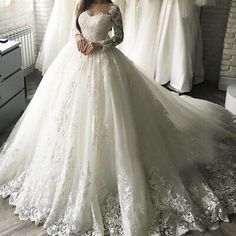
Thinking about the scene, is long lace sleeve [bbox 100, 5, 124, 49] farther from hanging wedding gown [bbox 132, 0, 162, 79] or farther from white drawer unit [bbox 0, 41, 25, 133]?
hanging wedding gown [bbox 132, 0, 162, 79]

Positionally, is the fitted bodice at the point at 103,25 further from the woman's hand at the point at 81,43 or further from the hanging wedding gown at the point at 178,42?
the hanging wedding gown at the point at 178,42

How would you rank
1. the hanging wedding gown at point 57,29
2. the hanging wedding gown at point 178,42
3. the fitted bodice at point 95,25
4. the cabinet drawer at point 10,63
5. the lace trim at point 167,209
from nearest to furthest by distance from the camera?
the lace trim at point 167,209 < the fitted bodice at point 95,25 < the cabinet drawer at point 10,63 < the hanging wedding gown at point 178,42 < the hanging wedding gown at point 57,29

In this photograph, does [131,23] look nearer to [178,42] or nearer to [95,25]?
[178,42]

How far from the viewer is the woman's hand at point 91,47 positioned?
A: 1979mm

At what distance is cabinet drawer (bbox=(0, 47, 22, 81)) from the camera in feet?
9.15

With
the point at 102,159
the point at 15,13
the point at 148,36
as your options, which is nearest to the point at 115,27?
the point at 102,159

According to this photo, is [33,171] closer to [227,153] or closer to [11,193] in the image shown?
[11,193]

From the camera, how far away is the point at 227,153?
2.52 m

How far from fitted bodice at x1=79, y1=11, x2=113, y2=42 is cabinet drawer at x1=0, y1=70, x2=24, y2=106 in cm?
110

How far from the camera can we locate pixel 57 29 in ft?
12.3

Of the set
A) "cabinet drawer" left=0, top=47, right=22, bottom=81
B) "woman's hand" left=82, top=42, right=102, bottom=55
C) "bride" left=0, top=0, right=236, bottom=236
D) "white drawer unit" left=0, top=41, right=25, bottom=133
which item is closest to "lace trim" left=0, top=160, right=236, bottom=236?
"bride" left=0, top=0, right=236, bottom=236

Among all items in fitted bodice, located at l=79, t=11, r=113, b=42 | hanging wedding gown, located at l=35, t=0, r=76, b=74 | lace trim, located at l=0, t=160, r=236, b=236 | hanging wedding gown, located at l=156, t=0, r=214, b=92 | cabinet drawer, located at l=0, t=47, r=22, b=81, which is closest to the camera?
lace trim, located at l=0, t=160, r=236, b=236

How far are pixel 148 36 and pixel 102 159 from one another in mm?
1930

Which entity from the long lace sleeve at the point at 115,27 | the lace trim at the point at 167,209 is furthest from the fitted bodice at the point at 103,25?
the lace trim at the point at 167,209
